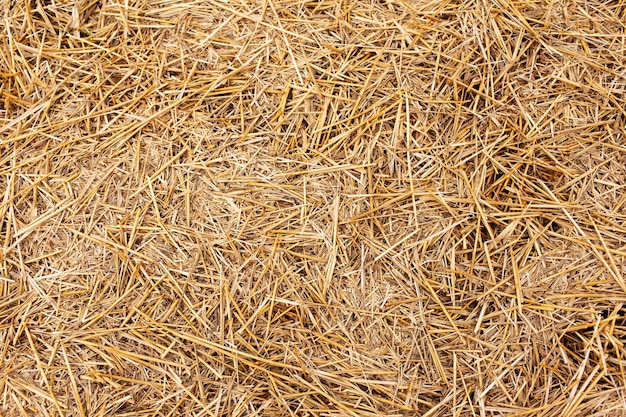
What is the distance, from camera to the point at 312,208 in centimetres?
153

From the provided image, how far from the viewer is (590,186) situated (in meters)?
1.54

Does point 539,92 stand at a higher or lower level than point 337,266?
higher

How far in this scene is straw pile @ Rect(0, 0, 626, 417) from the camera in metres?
1.45

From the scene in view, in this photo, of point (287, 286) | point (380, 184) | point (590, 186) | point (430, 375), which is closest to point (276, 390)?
point (287, 286)

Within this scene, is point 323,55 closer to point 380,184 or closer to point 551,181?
point 380,184

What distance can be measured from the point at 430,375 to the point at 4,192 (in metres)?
1.37

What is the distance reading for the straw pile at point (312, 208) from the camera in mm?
1454

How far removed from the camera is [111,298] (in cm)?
150

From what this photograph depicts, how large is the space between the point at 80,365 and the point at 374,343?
0.84 m

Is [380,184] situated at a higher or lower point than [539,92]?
lower

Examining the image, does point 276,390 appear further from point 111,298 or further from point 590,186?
point 590,186

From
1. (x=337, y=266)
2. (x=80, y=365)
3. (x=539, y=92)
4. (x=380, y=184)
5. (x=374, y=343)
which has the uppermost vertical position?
(x=539, y=92)

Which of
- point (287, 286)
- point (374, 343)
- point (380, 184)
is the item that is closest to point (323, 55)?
point (380, 184)

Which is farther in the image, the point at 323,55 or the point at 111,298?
the point at 323,55
